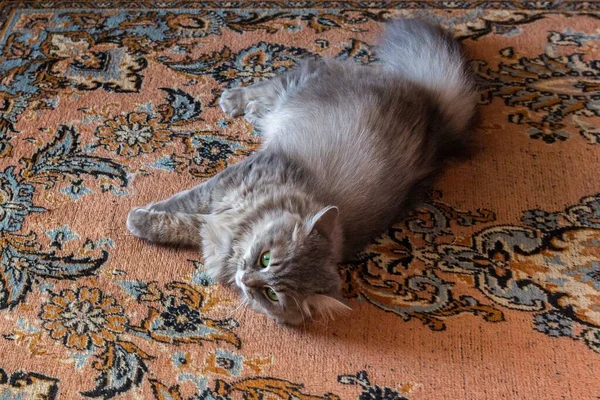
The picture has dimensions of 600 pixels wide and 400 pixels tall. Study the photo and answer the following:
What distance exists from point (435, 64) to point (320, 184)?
1.84 feet

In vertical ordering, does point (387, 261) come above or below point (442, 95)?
below

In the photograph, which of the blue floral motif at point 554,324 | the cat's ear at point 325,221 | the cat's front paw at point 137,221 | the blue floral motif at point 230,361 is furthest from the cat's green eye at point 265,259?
the blue floral motif at point 554,324

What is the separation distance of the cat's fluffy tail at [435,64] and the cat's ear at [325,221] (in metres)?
0.56

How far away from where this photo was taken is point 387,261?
1.62m

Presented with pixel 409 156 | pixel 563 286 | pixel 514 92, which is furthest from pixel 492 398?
pixel 514 92

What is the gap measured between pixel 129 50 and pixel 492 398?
5.19 ft

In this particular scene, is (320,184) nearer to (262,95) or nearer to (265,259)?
(265,259)

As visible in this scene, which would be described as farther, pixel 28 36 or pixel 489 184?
pixel 28 36

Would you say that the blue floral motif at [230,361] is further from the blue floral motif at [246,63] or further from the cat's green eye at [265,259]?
the blue floral motif at [246,63]

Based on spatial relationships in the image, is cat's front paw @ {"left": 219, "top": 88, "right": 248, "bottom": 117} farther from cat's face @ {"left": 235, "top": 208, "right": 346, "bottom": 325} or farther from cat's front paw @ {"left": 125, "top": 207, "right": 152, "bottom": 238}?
cat's face @ {"left": 235, "top": 208, "right": 346, "bottom": 325}

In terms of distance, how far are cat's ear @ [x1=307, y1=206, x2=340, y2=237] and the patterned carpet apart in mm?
Answer: 229

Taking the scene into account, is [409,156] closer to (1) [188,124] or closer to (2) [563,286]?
(2) [563,286]

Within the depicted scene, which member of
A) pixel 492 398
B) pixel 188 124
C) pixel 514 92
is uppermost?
pixel 514 92

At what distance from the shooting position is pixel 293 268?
1.38 m
